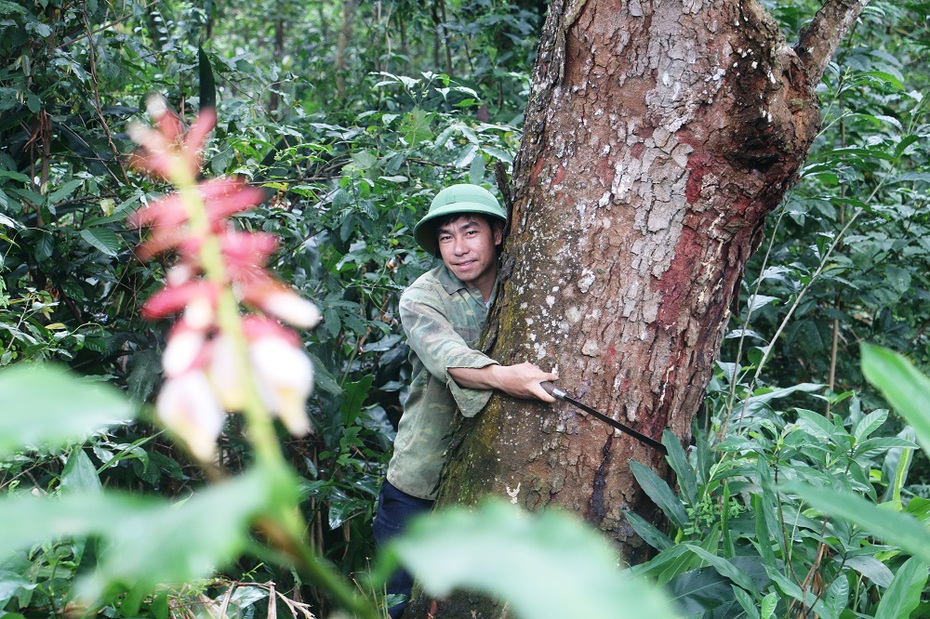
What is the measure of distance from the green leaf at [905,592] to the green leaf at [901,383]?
132 cm

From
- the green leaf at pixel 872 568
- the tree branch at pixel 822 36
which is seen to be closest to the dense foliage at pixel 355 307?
the green leaf at pixel 872 568

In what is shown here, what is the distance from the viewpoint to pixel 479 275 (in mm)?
2520

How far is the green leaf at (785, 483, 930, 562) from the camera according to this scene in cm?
53

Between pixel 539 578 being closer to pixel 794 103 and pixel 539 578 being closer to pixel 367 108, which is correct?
pixel 794 103

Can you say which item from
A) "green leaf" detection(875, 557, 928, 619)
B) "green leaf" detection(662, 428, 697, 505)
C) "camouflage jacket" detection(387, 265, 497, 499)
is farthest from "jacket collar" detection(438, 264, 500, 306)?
"green leaf" detection(875, 557, 928, 619)

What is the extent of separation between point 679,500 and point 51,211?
6.73 ft

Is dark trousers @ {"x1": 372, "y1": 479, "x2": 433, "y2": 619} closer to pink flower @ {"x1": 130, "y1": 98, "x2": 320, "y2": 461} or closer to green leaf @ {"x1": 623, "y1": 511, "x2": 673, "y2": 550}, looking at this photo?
green leaf @ {"x1": 623, "y1": 511, "x2": 673, "y2": 550}

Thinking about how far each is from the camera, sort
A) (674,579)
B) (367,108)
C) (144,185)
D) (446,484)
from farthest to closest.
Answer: (367,108) < (144,185) < (446,484) < (674,579)

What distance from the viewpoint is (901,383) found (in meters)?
0.53

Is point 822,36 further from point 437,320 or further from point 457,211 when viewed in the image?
point 437,320

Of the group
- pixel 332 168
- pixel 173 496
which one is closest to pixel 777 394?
pixel 332 168

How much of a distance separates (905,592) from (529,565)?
5.41 ft

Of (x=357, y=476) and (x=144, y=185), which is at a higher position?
(x=144, y=185)

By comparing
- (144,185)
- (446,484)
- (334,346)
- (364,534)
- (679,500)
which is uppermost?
(144,185)
